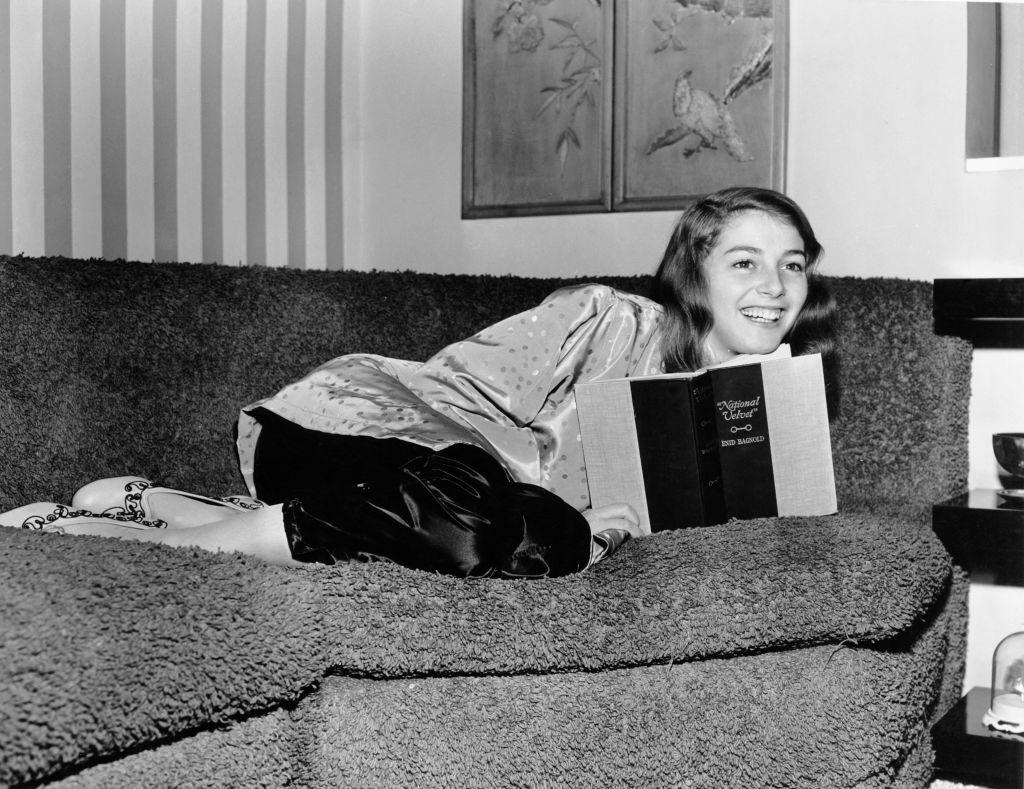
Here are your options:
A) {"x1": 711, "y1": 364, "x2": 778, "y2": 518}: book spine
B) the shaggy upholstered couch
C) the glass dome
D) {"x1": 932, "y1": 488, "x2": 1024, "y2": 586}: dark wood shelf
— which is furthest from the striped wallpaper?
the glass dome

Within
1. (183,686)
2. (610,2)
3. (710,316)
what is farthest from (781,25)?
(183,686)

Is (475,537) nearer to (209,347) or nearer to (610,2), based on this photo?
(209,347)

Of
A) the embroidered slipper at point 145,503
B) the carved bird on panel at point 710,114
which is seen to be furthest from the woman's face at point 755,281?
the embroidered slipper at point 145,503

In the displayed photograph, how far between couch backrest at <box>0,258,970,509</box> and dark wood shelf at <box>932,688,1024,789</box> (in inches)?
14.1

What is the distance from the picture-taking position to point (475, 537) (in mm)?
1020

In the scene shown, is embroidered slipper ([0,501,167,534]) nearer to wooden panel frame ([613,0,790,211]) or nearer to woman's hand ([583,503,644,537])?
woman's hand ([583,503,644,537])

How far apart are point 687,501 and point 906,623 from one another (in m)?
0.32

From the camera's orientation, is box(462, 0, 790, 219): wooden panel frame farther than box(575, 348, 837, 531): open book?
Yes

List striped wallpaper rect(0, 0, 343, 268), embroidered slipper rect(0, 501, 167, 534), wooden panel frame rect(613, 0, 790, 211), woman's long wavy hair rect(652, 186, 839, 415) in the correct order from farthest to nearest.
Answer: wooden panel frame rect(613, 0, 790, 211), striped wallpaper rect(0, 0, 343, 268), woman's long wavy hair rect(652, 186, 839, 415), embroidered slipper rect(0, 501, 167, 534)

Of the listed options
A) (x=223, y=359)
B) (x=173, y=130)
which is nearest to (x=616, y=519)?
(x=223, y=359)

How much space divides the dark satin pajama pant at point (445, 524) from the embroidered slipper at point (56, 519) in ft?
1.04

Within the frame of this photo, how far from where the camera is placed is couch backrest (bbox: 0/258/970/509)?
1357 mm

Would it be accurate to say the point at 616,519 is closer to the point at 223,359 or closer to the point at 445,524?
the point at 445,524

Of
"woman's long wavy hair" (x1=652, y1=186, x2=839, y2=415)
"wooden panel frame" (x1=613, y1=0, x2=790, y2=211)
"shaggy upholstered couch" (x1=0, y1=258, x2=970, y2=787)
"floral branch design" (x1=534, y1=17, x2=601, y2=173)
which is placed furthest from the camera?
"floral branch design" (x1=534, y1=17, x2=601, y2=173)
